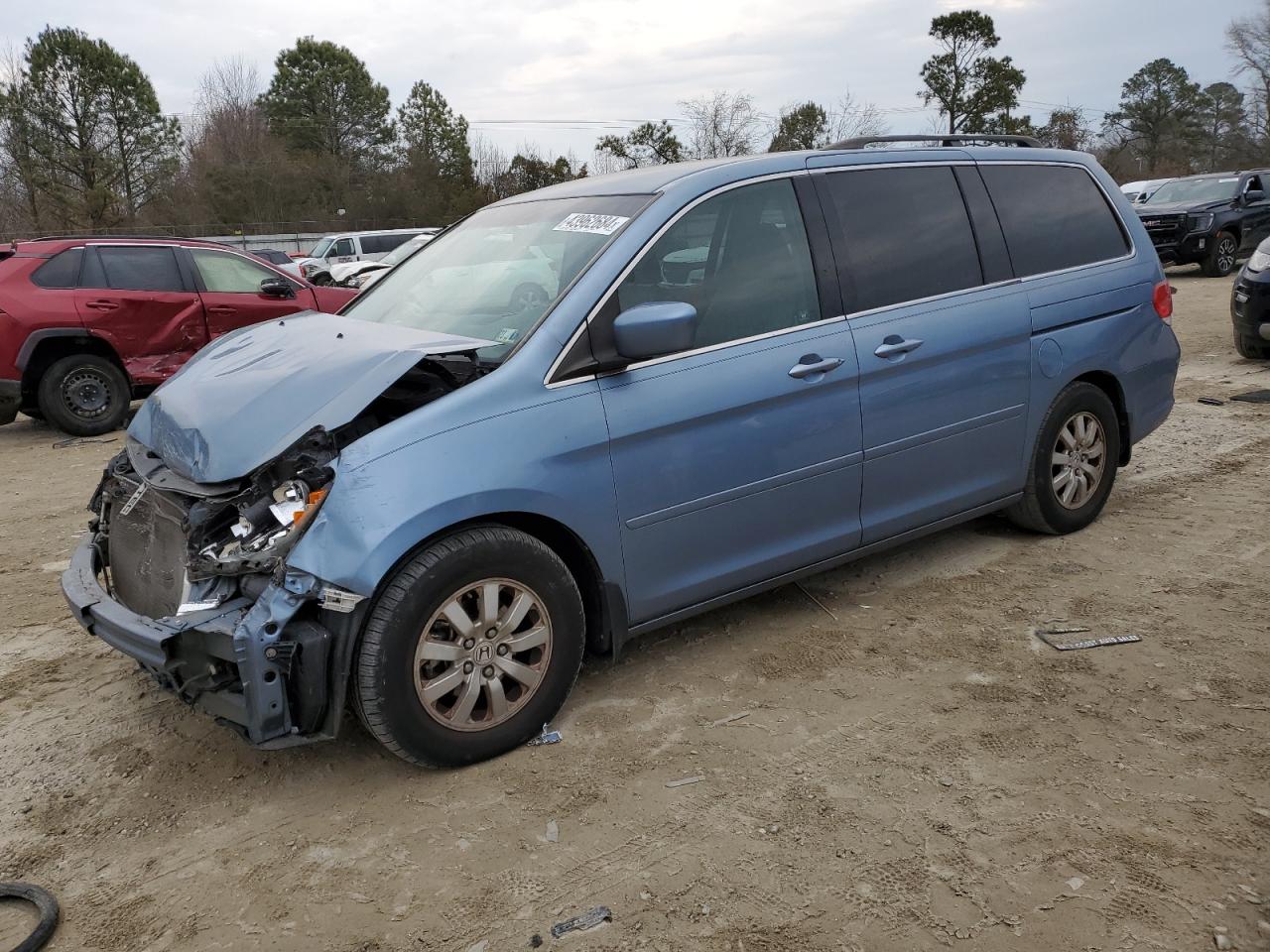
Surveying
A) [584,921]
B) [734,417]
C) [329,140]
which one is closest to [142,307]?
[734,417]

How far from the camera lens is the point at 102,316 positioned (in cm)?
931

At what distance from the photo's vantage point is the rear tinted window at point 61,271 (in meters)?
9.19

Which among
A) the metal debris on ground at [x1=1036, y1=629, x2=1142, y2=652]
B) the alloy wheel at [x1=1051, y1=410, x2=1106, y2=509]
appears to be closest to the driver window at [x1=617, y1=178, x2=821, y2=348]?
the metal debris on ground at [x1=1036, y1=629, x2=1142, y2=652]

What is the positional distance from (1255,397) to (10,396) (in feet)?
35.7

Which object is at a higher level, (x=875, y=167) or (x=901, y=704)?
(x=875, y=167)

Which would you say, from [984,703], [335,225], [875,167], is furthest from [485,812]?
[335,225]

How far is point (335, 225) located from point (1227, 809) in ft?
153

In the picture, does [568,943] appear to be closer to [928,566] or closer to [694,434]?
[694,434]

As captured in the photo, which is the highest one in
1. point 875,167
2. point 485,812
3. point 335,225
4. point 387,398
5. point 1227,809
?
point 335,225

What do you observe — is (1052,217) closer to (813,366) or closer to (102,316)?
(813,366)

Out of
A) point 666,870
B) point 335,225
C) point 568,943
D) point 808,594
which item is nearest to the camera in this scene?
point 568,943

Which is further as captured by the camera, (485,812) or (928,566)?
(928,566)

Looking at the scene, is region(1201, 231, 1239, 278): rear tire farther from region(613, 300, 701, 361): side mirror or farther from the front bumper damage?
the front bumper damage

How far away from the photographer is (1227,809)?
9.37ft
